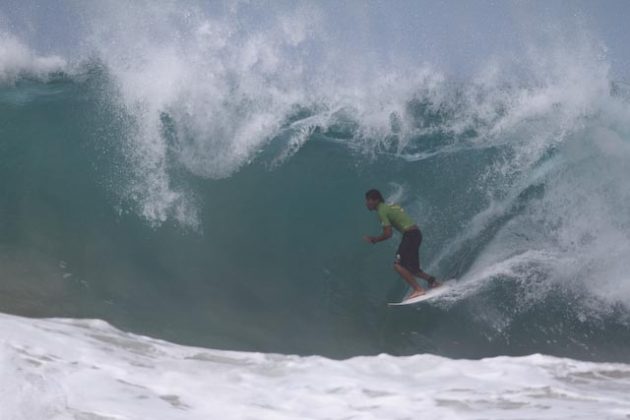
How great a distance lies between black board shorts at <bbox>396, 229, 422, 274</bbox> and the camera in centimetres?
696

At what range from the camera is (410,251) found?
6984mm

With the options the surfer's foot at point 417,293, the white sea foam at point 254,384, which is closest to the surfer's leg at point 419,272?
the surfer's foot at point 417,293

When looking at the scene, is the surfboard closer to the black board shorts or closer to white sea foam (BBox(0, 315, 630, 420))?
the black board shorts

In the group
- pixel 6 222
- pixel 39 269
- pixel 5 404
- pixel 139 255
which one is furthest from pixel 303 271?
pixel 5 404

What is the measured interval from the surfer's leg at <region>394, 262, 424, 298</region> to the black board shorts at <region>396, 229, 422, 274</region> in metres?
0.05

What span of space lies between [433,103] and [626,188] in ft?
9.25

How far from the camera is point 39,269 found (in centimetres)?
672

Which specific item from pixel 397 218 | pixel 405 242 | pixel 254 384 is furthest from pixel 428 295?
pixel 254 384

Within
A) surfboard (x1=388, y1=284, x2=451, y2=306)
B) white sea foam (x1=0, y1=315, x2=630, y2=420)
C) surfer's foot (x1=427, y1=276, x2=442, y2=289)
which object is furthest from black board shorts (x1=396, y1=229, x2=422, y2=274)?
white sea foam (x1=0, y1=315, x2=630, y2=420)

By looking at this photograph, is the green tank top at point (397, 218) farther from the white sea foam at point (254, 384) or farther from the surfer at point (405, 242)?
the white sea foam at point (254, 384)

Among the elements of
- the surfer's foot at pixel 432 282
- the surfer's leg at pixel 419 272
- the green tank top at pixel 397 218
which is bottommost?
the surfer's foot at pixel 432 282

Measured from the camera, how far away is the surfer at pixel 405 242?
22.6 feet

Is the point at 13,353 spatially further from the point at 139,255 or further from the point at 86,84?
the point at 86,84

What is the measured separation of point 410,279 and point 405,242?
1.29 ft
